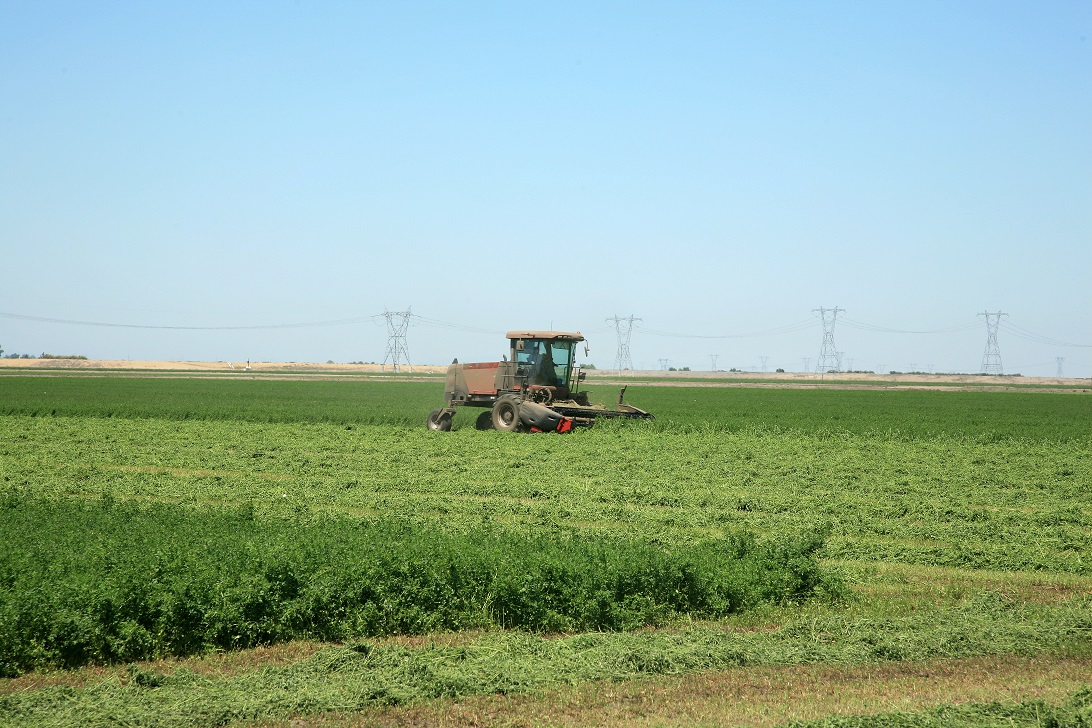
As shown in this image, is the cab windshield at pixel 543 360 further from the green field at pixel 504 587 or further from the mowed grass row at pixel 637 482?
the green field at pixel 504 587

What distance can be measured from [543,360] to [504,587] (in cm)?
1905

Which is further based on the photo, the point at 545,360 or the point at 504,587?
the point at 545,360

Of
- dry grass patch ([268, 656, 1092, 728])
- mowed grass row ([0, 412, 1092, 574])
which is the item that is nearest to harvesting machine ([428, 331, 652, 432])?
mowed grass row ([0, 412, 1092, 574])

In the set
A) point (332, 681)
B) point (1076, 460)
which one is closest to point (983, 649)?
point (332, 681)

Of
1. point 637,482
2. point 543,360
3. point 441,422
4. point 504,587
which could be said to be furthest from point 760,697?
point 441,422

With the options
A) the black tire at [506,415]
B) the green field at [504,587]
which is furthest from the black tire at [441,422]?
the green field at [504,587]

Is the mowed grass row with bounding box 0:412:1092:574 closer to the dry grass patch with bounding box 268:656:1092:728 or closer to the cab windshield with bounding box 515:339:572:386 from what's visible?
the cab windshield with bounding box 515:339:572:386

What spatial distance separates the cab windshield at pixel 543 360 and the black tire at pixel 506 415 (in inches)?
41.6

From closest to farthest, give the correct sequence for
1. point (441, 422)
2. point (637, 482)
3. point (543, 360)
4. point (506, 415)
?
1. point (637, 482)
2. point (506, 415)
3. point (543, 360)
4. point (441, 422)

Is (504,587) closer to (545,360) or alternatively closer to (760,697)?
(760,697)

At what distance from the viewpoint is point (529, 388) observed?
88.6 feet

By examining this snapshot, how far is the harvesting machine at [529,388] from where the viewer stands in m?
26.5

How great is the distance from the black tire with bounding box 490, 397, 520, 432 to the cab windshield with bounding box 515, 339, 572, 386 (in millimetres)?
1058

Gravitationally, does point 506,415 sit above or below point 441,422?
above
